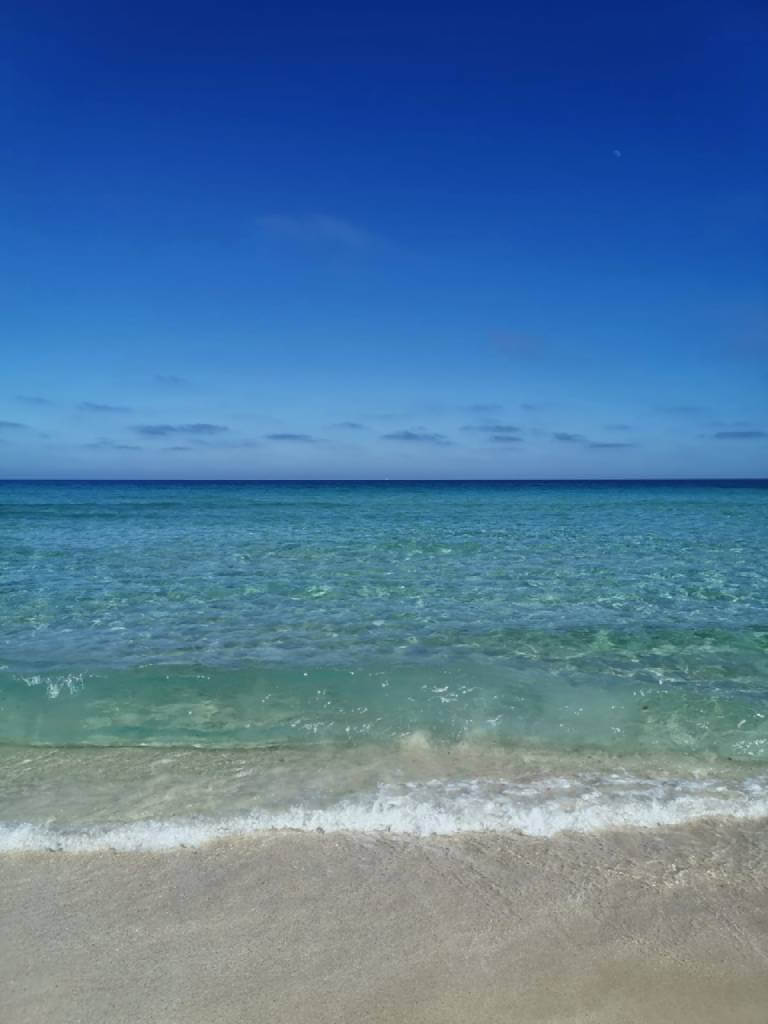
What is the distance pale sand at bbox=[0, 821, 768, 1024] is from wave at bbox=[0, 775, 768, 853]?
0.46ft

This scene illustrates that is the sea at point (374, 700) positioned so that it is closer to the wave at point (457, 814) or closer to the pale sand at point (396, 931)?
the wave at point (457, 814)

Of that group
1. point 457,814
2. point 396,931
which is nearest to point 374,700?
point 457,814

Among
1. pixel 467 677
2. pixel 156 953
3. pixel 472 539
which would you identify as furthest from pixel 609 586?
pixel 156 953

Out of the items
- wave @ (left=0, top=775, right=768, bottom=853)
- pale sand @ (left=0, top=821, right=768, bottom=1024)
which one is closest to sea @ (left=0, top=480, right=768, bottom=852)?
wave @ (left=0, top=775, right=768, bottom=853)

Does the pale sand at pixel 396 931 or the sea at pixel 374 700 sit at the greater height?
the sea at pixel 374 700

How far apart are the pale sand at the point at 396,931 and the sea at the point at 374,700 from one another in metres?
0.35

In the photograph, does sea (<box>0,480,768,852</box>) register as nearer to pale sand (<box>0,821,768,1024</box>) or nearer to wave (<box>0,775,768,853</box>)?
wave (<box>0,775,768,853</box>)

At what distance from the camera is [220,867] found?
4422mm

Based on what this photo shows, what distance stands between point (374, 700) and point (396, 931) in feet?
12.2

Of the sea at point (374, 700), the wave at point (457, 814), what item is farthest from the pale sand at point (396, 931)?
the sea at point (374, 700)

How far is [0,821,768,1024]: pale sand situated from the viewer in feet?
10.8

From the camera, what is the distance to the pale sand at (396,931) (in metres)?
3.29

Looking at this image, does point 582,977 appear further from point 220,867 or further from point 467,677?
point 467,677

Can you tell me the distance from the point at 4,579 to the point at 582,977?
13.8m
